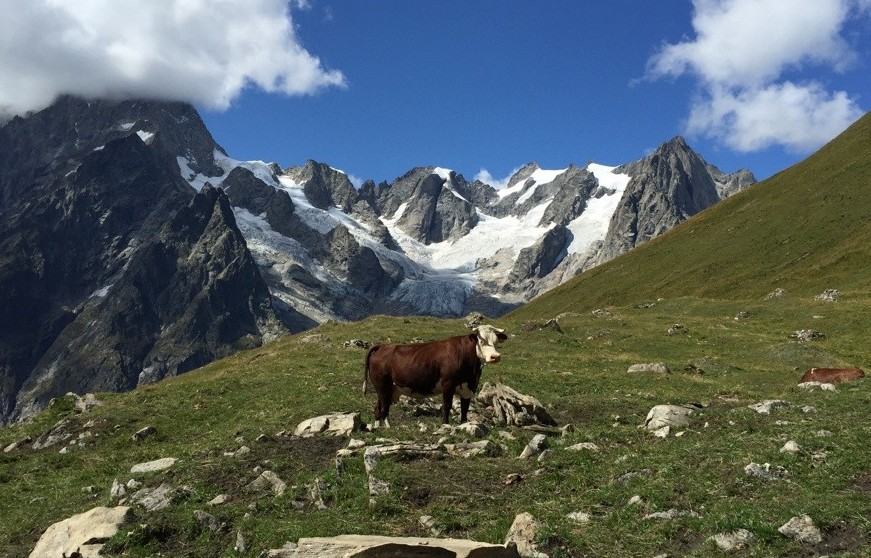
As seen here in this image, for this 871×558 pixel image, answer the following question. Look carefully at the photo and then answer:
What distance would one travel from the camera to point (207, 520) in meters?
14.7

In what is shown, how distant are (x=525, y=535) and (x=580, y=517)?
4.44ft

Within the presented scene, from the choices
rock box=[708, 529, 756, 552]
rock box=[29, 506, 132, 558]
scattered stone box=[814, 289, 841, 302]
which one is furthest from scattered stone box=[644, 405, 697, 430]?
scattered stone box=[814, 289, 841, 302]

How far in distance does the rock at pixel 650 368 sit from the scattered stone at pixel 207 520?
29.3 meters

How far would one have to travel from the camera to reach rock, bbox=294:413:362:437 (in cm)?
2134

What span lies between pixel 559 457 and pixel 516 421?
16.8 ft

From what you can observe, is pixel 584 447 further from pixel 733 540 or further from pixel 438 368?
pixel 733 540

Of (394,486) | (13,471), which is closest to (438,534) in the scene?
(394,486)

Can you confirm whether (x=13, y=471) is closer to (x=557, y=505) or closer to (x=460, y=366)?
(x=460, y=366)

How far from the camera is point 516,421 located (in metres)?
22.0

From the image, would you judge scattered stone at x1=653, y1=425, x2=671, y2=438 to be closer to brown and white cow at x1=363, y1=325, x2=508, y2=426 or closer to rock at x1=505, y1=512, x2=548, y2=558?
→ brown and white cow at x1=363, y1=325, x2=508, y2=426

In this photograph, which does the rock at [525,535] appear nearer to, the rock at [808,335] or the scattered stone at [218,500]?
the scattered stone at [218,500]

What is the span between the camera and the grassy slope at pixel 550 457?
41.0 ft

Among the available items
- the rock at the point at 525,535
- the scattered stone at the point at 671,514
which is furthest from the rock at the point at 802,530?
the rock at the point at 525,535

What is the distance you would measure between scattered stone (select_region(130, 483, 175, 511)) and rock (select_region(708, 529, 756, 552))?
12050mm
